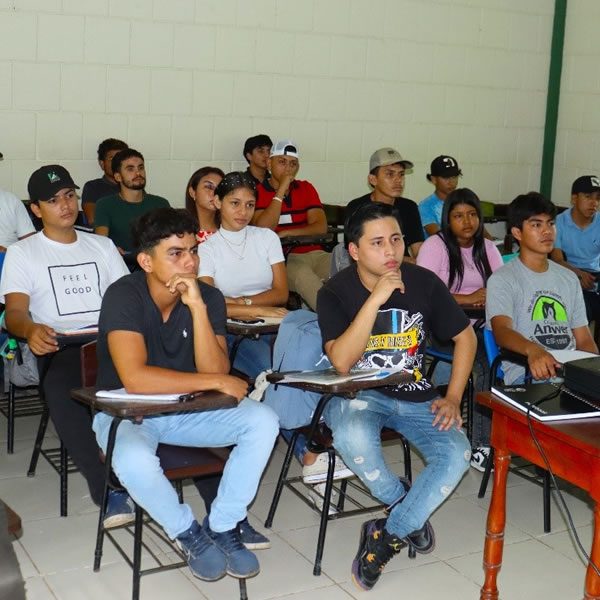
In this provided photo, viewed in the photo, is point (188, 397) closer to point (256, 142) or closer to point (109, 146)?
point (109, 146)

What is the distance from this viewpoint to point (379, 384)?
291 centimetres

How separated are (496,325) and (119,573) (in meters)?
1.63

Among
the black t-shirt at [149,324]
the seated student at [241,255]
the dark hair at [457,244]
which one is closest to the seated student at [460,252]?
the dark hair at [457,244]

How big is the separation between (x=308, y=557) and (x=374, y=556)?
301 mm

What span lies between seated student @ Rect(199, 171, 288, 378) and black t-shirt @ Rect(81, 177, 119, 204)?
1.48 metres

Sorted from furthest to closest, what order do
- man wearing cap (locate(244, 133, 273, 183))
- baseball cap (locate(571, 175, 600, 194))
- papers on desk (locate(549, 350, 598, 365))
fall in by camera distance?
man wearing cap (locate(244, 133, 273, 183)), baseball cap (locate(571, 175, 600, 194)), papers on desk (locate(549, 350, 598, 365))

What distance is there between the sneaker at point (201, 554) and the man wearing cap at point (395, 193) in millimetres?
2878

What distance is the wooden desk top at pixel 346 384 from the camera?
9.32ft

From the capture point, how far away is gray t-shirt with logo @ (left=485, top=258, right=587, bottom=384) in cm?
372

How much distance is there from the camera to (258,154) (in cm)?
604

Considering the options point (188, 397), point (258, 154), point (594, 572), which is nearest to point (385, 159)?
point (258, 154)

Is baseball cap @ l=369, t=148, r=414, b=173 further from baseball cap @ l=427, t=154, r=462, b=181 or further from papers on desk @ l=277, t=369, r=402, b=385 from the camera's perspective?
papers on desk @ l=277, t=369, r=402, b=385

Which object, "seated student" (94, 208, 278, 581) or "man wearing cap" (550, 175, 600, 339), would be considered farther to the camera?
"man wearing cap" (550, 175, 600, 339)

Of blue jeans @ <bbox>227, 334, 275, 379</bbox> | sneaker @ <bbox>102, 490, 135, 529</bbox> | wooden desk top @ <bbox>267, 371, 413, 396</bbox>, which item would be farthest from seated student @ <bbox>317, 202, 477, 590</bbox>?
blue jeans @ <bbox>227, 334, 275, 379</bbox>
